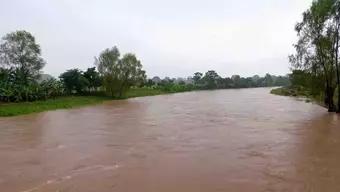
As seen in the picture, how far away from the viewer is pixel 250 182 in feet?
29.3

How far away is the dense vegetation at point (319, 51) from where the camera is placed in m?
25.0

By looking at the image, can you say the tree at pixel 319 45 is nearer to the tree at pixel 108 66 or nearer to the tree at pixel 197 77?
the tree at pixel 108 66

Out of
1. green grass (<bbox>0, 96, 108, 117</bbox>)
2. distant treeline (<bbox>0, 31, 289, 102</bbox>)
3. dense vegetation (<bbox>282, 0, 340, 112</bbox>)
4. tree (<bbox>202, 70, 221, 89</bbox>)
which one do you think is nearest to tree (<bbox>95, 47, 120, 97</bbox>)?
distant treeline (<bbox>0, 31, 289, 102</bbox>)

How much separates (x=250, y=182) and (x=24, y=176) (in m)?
5.60

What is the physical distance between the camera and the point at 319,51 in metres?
26.0

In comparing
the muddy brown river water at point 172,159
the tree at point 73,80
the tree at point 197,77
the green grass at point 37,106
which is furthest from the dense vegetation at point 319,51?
the tree at point 197,77

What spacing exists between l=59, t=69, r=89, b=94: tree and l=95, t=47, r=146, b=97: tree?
3.50m

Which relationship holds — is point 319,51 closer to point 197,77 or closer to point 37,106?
point 37,106

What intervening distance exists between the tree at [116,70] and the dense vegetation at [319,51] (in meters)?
29.1

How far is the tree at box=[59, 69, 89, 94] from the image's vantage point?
158 feet

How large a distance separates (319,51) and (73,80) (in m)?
31.4

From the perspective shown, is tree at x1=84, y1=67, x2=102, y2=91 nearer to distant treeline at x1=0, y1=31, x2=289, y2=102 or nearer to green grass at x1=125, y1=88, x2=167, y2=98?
distant treeline at x1=0, y1=31, x2=289, y2=102

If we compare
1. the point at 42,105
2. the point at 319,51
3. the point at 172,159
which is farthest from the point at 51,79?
the point at 172,159

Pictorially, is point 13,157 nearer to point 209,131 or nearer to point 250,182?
point 250,182
